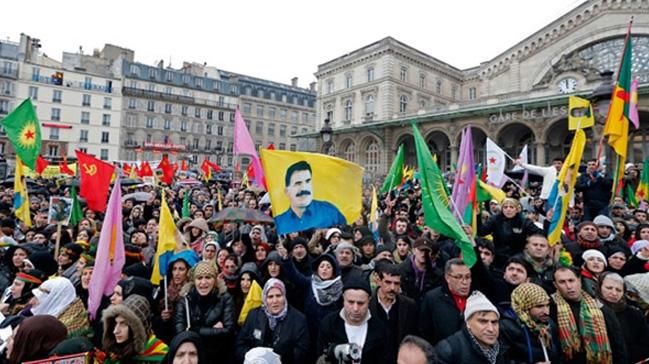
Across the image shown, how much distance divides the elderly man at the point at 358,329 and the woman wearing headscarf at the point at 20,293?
3.27 meters

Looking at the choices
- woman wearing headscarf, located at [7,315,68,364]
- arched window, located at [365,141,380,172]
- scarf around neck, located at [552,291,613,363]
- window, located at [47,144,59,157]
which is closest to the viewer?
woman wearing headscarf, located at [7,315,68,364]

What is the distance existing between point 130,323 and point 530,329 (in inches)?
130

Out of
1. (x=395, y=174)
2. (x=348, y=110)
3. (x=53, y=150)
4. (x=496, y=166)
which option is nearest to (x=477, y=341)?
(x=395, y=174)

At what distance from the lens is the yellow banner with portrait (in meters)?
5.25

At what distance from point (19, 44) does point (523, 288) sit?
63044mm

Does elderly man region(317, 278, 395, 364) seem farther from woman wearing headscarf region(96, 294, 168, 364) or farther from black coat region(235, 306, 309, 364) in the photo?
woman wearing headscarf region(96, 294, 168, 364)

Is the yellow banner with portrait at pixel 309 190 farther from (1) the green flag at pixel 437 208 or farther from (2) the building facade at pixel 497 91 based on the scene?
(2) the building facade at pixel 497 91

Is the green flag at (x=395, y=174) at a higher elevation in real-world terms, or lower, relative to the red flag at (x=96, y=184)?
higher

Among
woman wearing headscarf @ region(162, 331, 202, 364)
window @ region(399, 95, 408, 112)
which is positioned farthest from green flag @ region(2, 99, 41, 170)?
window @ region(399, 95, 408, 112)

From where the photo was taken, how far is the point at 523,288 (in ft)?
10.9

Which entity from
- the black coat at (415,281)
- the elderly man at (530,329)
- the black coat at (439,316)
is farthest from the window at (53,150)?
the elderly man at (530,329)

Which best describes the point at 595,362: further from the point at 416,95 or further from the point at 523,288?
the point at 416,95

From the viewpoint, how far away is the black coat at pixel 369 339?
339 cm

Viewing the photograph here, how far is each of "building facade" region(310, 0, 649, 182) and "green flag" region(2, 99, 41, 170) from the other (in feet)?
57.6
